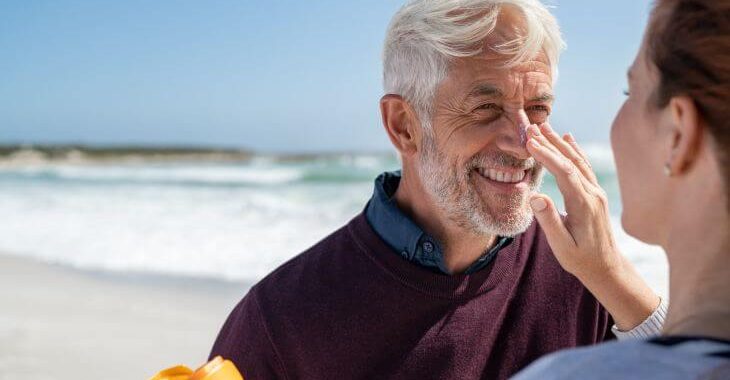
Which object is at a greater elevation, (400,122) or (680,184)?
(680,184)

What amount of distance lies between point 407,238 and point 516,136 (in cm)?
45

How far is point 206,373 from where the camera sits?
163 cm

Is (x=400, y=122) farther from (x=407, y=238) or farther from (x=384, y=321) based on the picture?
(x=384, y=321)

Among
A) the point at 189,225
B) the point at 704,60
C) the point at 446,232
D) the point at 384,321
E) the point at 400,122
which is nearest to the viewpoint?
the point at 704,60

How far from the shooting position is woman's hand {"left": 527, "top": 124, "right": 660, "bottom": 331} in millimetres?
2025

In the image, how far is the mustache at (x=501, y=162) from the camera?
241 cm

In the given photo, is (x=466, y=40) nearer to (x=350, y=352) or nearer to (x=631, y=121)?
(x=350, y=352)

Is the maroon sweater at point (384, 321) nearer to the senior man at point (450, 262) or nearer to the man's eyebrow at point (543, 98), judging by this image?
the senior man at point (450, 262)

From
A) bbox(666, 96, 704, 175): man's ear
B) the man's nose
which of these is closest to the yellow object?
bbox(666, 96, 704, 175): man's ear

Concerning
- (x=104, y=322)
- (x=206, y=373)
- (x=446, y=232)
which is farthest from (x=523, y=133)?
(x=104, y=322)

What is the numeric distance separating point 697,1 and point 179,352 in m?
5.30

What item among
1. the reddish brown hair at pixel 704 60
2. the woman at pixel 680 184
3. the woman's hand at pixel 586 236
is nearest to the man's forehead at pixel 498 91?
the woman's hand at pixel 586 236

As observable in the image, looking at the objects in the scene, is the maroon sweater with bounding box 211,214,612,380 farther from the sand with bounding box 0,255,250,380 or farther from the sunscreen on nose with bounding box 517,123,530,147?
the sand with bounding box 0,255,250,380

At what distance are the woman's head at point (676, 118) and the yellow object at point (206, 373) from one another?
90 centimetres
